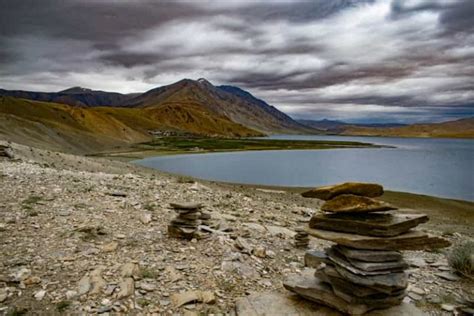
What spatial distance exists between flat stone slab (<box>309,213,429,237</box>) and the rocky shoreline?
2159 mm

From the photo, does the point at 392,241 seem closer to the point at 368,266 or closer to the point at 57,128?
the point at 368,266

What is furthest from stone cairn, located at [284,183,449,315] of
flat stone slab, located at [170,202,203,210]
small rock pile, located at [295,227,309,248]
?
flat stone slab, located at [170,202,203,210]

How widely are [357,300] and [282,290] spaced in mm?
2074

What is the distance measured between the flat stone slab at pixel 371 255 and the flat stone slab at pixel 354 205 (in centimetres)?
88

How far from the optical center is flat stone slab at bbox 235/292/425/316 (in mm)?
8469

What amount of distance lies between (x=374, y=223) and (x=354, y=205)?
0.57m

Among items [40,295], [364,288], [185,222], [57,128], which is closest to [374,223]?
[364,288]

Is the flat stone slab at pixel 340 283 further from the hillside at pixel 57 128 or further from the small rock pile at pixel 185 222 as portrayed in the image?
the hillside at pixel 57 128

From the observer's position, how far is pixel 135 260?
34.1ft

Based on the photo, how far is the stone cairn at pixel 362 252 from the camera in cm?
828

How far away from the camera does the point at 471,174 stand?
71375mm

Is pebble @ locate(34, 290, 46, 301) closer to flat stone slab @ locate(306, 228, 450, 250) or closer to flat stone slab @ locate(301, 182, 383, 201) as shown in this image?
flat stone slab @ locate(306, 228, 450, 250)

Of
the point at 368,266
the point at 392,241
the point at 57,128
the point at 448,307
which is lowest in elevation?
the point at 448,307

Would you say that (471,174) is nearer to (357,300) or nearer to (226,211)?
(226,211)
